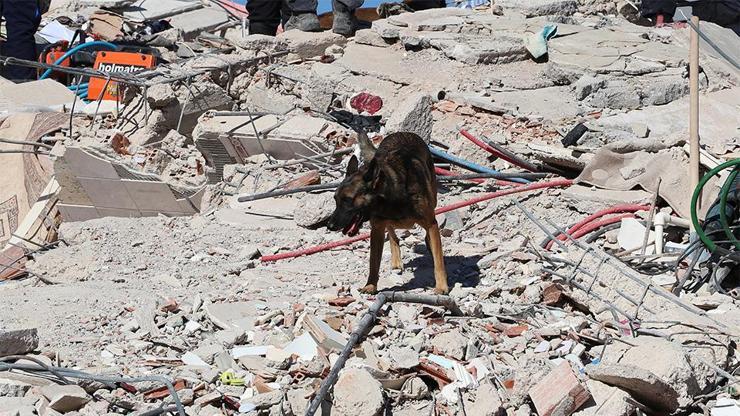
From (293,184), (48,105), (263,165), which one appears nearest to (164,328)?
(293,184)

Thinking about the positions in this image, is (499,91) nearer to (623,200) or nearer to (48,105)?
(623,200)

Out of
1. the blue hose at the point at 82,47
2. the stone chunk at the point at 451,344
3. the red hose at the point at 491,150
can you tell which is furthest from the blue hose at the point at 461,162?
the blue hose at the point at 82,47

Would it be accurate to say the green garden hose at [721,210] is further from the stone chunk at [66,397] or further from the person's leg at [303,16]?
the person's leg at [303,16]

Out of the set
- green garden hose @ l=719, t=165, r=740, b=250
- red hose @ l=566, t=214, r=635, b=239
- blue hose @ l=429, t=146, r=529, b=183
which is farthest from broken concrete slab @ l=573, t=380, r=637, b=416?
blue hose @ l=429, t=146, r=529, b=183

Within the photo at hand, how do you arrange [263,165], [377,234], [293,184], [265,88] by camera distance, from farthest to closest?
1. [265,88]
2. [263,165]
3. [293,184]
4. [377,234]

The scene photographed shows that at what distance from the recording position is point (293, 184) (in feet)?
30.3

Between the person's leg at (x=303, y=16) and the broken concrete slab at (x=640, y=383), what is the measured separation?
8921 mm

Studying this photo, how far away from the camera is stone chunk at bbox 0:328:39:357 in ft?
17.6

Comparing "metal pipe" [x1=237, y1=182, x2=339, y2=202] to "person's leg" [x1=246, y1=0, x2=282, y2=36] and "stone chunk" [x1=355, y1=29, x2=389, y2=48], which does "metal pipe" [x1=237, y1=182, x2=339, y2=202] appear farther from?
"person's leg" [x1=246, y1=0, x2=282, y2=36]

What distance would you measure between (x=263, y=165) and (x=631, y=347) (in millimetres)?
5169

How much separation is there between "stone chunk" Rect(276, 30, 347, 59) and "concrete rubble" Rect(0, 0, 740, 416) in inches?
1.8

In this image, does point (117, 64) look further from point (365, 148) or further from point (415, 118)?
point (365, 148)

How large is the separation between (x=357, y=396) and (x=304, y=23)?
9021mm

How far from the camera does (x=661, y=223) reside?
7.68 metres
